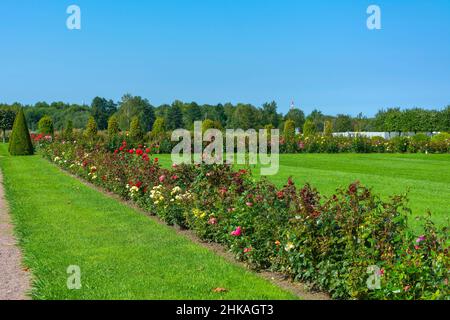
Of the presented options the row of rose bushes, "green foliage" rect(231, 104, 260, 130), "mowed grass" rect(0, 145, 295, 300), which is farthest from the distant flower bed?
"green foliage" rect(231, 104, 260, 130)

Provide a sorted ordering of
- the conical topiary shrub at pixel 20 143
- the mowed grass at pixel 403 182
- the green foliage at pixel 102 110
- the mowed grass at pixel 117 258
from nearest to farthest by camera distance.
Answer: the mowed grass at pixel 117 258 → the mowed grass at pixel 403 182 → the conical topiary shrub at pixel 20 143 → the green foliage at pixel 102 110

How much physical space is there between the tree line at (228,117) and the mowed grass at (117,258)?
28.3 metres

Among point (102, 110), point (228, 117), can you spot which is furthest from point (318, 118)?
point (102, 110)

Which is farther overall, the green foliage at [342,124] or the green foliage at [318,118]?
the green foliage at [318,118]

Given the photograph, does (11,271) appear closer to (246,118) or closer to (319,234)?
(319,234)

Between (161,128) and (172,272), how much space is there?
34.1 metres

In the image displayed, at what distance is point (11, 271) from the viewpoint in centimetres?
590

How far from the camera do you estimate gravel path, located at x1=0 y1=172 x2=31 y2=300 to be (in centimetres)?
510

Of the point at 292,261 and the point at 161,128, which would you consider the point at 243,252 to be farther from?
the point at 161,128

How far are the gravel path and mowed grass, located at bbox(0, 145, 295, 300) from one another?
0.11 meters

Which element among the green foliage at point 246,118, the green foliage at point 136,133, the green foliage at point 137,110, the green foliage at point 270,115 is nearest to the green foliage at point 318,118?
the green foliage at point 270,115

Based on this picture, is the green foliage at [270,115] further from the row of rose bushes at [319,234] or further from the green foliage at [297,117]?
the row of rose bushes at [319,234]

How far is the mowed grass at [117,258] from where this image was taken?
5035 millimetres

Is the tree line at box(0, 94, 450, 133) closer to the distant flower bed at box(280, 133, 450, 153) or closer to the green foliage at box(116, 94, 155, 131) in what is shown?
the green foliage at box(116, 94, 155, 131)
